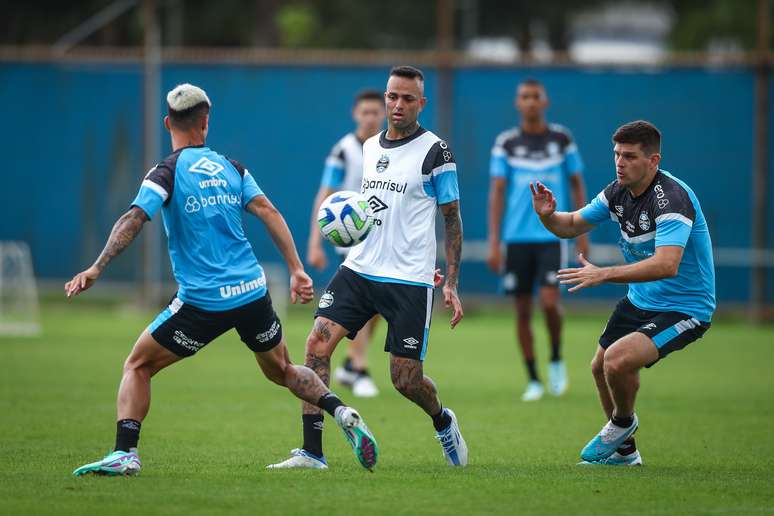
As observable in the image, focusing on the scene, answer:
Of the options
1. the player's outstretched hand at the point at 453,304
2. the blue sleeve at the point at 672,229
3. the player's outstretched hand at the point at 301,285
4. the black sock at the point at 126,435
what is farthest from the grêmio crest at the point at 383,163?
the black sock at the point at 126,435

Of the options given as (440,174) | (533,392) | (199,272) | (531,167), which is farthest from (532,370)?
(199,272)

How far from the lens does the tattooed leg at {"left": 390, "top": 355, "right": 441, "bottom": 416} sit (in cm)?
776

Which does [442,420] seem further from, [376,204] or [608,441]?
[376,204]

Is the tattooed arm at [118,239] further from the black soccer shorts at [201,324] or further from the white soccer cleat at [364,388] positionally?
the white soccer cleat at [364,388]

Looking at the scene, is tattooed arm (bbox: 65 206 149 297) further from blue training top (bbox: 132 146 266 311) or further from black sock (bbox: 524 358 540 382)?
black sock (bbox: 524 358 540 382)

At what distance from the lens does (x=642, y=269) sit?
7.36 metres

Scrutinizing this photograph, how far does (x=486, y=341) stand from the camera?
17.5 m

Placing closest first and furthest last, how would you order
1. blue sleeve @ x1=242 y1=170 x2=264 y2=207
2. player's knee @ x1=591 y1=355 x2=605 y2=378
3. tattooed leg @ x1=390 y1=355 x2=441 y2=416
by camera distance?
1. blue sleeve @ x1=242 y1=170 x2=264 y2=207
2. tattooed leg @ x1=390 y1=355 x2=441 y2=416
3. player's knee @ x1=591 y1=355 x2=605 y2=378

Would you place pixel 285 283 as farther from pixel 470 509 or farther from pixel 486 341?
pixel 470 509

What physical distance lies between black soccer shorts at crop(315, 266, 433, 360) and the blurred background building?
12.4 m

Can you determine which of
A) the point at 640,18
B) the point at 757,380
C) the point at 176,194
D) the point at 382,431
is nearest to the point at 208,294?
the point at 176,194

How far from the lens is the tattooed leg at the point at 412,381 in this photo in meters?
7.76

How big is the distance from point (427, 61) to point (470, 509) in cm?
1501

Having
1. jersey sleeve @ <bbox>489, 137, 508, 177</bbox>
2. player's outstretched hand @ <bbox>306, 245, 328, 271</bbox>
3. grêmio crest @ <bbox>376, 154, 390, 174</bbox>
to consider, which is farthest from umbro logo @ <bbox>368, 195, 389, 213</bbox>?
jersey sleeve @ <bbox>489, 137, 508, 177</bbox>
